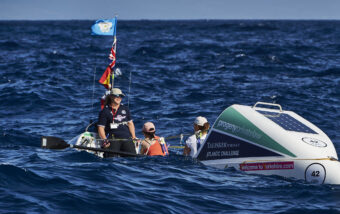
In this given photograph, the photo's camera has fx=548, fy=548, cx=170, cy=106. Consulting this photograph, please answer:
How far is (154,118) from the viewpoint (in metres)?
16.9

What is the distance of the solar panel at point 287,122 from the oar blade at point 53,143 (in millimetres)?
4363

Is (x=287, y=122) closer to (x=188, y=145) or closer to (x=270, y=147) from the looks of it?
(x=270, y=147)

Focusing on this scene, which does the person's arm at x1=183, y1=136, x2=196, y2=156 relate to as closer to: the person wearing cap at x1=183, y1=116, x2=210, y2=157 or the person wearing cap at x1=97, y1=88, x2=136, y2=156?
the person wearing cap at x1=183, y1=116, x2=210, y2=157

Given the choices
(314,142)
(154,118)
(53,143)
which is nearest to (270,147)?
(314,142)

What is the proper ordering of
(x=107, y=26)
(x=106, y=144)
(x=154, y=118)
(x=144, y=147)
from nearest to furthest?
(x=144, y=147) → (x=106, y=144) → (x=107, y=26) → (x=154, y=118)

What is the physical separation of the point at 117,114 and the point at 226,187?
3838 mm

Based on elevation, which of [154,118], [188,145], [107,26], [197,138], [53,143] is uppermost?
[107,26]

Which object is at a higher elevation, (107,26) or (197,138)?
(107,26)

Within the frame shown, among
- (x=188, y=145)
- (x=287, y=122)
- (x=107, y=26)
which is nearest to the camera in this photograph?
(x=287, y=122)

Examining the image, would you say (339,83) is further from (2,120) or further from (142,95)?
(2,120)

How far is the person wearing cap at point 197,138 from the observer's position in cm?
1051

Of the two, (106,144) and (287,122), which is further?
(106,144)

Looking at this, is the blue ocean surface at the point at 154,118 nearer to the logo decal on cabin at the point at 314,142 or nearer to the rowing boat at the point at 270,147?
the rowing boat at the point at 270,147

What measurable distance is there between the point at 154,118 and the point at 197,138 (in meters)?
6.36
